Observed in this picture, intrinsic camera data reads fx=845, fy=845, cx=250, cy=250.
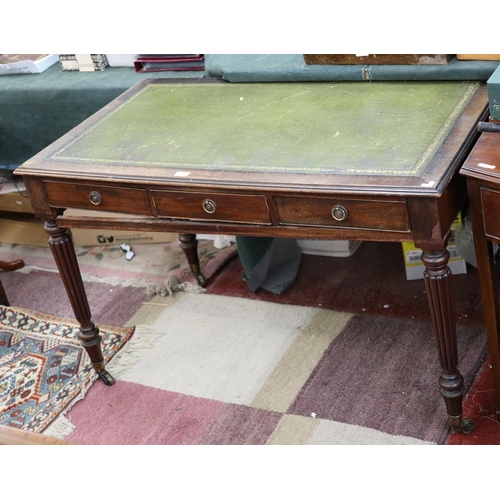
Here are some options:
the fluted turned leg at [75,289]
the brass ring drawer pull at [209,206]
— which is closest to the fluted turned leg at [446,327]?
the brass ring drawer pull at [209,206]

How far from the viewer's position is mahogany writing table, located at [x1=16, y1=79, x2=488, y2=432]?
1959 millimetres

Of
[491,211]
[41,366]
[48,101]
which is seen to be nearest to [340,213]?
[491,211]

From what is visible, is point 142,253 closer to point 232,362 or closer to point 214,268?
point 214,268

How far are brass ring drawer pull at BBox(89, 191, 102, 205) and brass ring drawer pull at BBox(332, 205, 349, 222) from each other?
69cm

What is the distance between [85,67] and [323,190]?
1644 mm

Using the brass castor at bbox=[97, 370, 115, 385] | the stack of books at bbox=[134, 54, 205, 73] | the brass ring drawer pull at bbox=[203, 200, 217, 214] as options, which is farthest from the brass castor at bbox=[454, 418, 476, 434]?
the stack of books at bbox=[134, 54, 205, 73]

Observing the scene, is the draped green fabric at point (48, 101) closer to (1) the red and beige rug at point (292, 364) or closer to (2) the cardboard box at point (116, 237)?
(2) the cardboard box at point (116, 237)

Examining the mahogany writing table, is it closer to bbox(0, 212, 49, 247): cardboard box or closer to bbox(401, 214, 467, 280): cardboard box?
bbox(401, 214, 467, 280): cardboard box

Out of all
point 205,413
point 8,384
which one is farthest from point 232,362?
point 8,384

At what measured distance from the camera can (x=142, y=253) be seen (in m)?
3.46

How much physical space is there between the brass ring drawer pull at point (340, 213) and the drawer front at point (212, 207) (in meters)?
0.18

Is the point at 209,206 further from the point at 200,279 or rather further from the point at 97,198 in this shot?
the point at 200,279

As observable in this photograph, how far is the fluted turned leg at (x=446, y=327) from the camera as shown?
6.51 ft

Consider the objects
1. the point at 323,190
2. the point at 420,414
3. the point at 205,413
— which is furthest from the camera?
the point at 205,413
